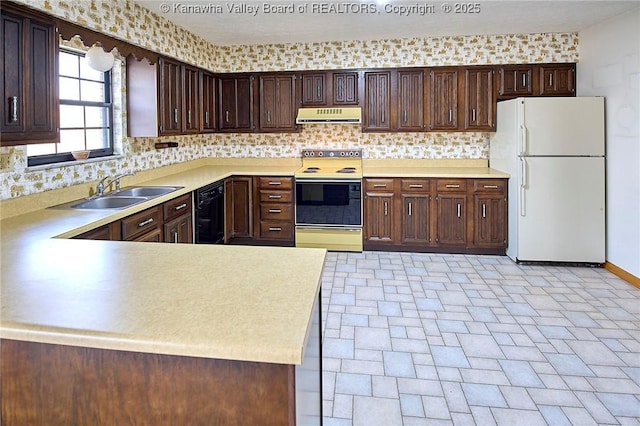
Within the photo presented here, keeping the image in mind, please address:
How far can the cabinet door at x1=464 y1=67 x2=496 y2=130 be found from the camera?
533cm

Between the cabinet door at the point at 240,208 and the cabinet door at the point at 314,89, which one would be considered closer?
the cabinet door at the point at 240,208

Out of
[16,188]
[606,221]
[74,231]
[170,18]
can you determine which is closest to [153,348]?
[74,231]

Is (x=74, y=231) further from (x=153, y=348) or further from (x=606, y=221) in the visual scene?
(x=606, y=221)

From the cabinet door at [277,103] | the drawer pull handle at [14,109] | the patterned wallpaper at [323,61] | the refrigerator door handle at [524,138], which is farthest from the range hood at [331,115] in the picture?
the drawer pull handle at [14,109]

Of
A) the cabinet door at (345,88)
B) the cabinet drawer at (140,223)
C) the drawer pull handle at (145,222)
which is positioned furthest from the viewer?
the cabinet door at (345,88)

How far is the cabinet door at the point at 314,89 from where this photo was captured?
5602 millimetres

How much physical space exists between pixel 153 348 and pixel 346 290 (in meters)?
3.10

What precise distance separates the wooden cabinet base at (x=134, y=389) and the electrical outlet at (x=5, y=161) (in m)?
1.90

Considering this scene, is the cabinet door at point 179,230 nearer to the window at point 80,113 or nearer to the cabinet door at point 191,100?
the window at point 80,113

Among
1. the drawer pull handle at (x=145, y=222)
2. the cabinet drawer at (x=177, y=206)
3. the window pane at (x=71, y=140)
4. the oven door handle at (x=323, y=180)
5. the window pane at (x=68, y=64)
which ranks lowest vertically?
the drawer pull handle at (x=145, y=222)

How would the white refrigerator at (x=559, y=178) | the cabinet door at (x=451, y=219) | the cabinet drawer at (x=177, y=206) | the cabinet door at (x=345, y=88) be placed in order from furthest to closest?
1. the cabinet door at (x=345, y=88)
2. the cabinet door at (x=451, y=219)
3. the white refrigerator at (x=559, y=178)
4. the cabinet drawer at (x=177, y=206)

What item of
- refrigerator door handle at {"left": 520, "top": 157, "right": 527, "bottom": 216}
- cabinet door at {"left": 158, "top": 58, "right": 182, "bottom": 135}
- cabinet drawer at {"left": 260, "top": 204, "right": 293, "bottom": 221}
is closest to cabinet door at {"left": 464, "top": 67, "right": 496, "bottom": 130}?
refrigerator door handle at {"left": 520, "top": 157, "right": 527, "bottom": 216}

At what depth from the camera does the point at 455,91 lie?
5.39m

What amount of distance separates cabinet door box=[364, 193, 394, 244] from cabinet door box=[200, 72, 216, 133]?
6.50ft
